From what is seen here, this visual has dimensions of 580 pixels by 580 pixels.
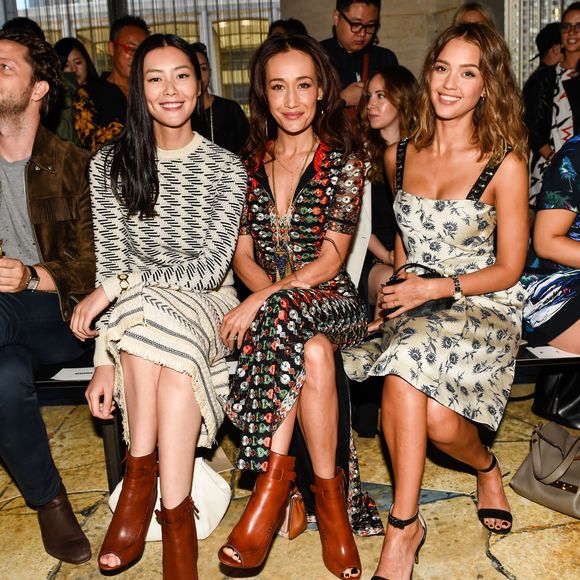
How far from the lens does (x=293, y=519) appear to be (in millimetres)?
2596

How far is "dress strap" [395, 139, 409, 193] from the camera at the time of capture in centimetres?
288

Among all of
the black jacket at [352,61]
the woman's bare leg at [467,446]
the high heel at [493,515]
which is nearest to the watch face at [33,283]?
the woman's bare leg at [467,446]

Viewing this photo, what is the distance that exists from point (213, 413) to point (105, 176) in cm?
96

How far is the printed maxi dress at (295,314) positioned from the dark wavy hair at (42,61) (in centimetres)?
90

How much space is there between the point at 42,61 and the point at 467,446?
2.19 meters

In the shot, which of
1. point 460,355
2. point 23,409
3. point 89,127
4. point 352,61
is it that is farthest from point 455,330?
point 352,61

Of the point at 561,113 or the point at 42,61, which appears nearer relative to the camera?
the point at 42,61

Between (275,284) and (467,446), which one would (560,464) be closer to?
(467,446)

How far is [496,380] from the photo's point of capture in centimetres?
250

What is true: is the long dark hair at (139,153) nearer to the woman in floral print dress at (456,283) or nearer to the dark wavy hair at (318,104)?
the dark wavy hair at (318,104)

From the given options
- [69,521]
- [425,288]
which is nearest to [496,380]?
[425,288]

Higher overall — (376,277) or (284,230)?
(284,230)

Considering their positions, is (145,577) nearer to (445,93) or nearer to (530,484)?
(530,484)

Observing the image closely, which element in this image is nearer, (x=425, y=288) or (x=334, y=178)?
(x=425, y=288)
